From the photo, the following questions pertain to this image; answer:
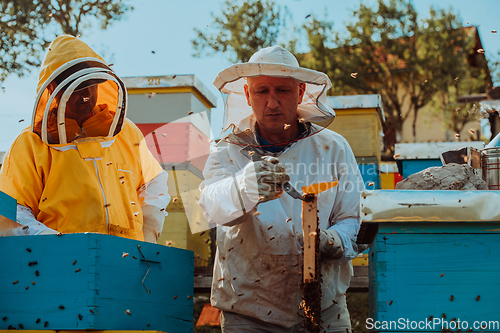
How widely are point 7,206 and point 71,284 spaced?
15.1 inches

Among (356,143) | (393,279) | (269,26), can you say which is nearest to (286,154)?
(393,279)

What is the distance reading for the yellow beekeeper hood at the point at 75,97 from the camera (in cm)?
235

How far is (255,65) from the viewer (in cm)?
221

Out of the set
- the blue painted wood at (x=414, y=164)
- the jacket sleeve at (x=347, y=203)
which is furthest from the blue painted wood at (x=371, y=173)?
the jacket sleeve at (x=347, y=203)

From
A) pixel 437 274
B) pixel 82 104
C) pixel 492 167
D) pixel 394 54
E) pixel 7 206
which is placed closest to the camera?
pixel 437 274

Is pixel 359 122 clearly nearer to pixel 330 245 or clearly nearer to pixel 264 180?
pixel 330 245

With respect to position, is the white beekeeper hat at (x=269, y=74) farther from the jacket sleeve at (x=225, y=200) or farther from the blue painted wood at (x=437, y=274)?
the blue painted wood at (x=437, y=274)

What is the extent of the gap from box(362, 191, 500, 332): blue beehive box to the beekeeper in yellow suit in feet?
4.09

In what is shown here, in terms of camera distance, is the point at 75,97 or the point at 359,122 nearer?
the point at 75,97

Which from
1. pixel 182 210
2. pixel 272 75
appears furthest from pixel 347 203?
pixel 182 210

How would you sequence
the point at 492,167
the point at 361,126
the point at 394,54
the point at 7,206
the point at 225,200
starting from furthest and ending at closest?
the point at 394,54 → the point at 361,126 → the point at 492,167 → the point at 225,200 → the point at 7,206

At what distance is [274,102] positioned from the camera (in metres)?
2.25

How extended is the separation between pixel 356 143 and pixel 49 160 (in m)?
3.07

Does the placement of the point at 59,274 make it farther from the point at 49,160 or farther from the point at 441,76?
the point at 441,76
